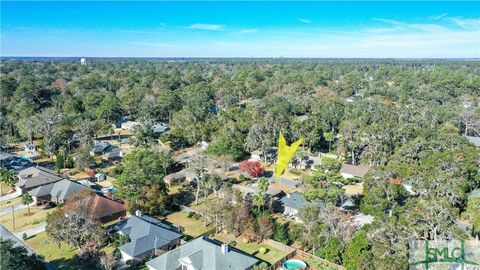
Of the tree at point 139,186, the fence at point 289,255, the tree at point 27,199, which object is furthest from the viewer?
the tree at point 27,199

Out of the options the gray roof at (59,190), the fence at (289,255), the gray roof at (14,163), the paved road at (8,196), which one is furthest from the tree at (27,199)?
the fence at (289,255)

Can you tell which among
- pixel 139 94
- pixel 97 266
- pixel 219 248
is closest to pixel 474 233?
pixel 219 248

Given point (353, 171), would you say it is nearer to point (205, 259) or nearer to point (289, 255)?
point (289, 255)

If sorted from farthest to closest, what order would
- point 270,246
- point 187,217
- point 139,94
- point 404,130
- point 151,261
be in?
point 139,94 < point 404,130 < point 187,217 < point 270,246 < point 151,261

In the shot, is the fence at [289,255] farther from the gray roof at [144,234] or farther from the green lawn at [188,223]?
the gray roof at [144,234]

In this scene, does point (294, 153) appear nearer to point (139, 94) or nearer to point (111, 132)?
point (111, 132)
